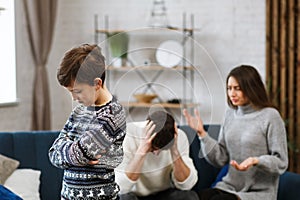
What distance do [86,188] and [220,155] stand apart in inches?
63.5

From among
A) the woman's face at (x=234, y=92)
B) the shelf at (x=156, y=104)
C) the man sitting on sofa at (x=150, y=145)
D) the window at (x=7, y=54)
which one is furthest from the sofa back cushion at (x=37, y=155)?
the window at (x=7, y=54)

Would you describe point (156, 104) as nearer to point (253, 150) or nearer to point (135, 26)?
point (253, 150)

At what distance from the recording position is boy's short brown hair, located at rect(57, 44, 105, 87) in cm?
152

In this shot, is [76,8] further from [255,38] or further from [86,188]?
[86,188]

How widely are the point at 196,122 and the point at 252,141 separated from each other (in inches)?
50.0

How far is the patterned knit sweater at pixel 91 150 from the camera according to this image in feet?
5.03

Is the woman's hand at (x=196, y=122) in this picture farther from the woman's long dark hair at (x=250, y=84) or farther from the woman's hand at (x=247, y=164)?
the woman's long dark hair at (x=250, y=84)

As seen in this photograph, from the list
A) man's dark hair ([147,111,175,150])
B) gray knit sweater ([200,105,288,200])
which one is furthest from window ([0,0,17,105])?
man's dark hair ([147,111,175,150])

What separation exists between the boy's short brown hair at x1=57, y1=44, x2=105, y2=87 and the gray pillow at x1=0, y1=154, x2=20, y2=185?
1606 mm

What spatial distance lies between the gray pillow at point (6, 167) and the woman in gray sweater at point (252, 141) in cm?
102

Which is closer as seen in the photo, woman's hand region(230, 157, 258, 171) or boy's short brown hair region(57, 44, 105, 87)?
boy's short brown hair region(57, 44, 105, 87)

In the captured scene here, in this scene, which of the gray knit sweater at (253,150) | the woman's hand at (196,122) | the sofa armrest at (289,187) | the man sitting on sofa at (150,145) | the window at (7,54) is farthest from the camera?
the window at (7,54)

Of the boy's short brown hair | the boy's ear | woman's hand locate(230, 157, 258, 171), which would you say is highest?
the boy's short brown hair

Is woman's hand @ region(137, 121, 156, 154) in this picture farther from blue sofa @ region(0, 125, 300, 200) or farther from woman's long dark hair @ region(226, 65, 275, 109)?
blue sofa @ region(0, 125, 300, 200)
